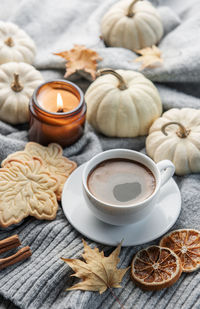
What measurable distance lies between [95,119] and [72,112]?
0.65 feet

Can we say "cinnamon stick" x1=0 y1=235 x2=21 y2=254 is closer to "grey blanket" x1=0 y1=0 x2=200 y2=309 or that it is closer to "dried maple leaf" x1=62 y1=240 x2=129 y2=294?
"grey blanket" x1=0 y1=0 x2=200 y2=309

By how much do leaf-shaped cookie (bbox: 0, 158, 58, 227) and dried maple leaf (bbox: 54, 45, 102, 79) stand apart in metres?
0.54

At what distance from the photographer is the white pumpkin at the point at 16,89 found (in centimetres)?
162

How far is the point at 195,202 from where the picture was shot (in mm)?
1444

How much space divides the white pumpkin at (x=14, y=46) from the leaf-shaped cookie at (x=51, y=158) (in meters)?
0.46

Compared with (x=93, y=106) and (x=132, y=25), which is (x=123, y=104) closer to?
(x=93, y=106)

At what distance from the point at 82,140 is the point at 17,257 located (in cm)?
53

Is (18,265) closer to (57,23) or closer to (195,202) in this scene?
(195,202)

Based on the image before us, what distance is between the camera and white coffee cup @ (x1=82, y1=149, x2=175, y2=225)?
124 cm

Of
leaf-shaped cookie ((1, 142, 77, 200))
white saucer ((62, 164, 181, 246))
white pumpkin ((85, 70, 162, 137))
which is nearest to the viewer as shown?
white saucer ((62, 164, 181, 246))

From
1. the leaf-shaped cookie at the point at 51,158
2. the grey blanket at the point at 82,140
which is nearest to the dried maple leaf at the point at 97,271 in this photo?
the grey blanket at the point at 82,140

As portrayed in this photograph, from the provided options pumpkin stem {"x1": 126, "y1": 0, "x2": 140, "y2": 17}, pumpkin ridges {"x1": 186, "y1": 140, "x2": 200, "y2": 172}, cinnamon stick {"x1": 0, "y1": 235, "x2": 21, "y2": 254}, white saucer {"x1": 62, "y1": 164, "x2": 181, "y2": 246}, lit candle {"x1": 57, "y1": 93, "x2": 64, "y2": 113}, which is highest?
pumpkin stem {"x1": 126, "y1": 0, "x2": 140, "y2": 17}

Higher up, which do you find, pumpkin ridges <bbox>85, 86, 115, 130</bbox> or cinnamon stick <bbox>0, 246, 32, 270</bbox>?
pumpkin ridges <bbox>85, 86, 115, 130</bbox>

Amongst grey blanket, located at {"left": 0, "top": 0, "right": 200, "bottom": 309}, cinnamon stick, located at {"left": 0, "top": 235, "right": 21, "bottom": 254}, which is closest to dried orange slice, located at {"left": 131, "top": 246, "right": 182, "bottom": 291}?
grey blanket, located at {"left": 0, "top": 0, "right": 200, "bottom": 309}
